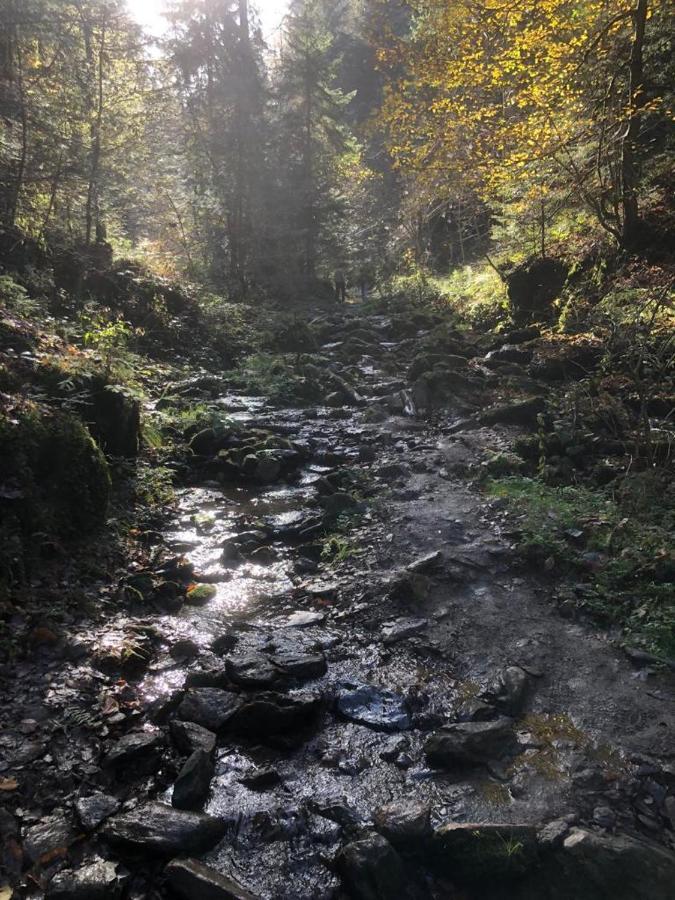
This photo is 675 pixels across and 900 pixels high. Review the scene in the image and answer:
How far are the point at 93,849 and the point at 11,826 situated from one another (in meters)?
0.46

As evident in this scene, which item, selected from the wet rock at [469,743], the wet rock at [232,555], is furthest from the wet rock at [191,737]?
the wet rock at [232,555]

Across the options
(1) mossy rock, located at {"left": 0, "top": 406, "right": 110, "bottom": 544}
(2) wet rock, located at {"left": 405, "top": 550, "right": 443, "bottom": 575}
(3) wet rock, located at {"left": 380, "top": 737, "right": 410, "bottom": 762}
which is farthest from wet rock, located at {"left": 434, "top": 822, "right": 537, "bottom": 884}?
(1) mossy rock, located at {"left": 0, "top": 406, "right": 110, "bottom": 544}

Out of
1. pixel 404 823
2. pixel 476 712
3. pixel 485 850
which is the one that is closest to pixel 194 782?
pixel 404 823

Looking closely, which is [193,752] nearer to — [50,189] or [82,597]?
[82,597]

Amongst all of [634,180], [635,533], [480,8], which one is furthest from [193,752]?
[480,8]

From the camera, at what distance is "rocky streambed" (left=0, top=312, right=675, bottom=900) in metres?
3.09

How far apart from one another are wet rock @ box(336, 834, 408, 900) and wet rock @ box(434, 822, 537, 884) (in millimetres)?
281

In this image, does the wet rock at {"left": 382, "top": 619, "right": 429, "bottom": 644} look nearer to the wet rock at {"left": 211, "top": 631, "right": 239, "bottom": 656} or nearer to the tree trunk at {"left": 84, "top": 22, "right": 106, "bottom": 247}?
the wet rock at {"left": 211, "top": 631, "right": 239, "bottom": 656}

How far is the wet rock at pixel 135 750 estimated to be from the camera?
368 cm

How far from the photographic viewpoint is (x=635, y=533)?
5988 millimetres

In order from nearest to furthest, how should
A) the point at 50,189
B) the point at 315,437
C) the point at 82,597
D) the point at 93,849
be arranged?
the point at 93,849 → the point at 82,597 → the point at 315,437 → the point at 50,189

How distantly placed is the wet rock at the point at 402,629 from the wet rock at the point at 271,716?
4.04 ft

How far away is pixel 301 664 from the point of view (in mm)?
4730

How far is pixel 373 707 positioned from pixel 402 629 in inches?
42.7
